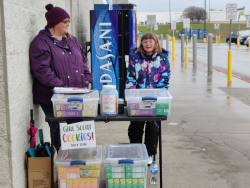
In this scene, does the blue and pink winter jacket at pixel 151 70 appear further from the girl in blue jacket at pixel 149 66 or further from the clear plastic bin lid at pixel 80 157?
the clear plastic bin lid at pixel 80 157

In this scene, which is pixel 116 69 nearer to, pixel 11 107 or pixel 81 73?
pixel 81 73

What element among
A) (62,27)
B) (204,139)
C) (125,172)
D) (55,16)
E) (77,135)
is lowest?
(204,139)

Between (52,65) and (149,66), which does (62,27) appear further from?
(149,66)

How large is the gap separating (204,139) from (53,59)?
9.72ft

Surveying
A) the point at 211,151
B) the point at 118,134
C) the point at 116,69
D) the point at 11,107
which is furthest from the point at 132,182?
the point at 116,69

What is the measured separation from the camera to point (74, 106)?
3.44 metres

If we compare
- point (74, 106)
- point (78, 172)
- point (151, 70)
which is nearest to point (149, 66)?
point (151, 70)

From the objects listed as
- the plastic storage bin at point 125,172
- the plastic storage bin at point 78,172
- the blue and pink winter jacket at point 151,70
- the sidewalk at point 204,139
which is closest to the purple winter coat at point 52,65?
the blue and pink winter jacket at point 151,70

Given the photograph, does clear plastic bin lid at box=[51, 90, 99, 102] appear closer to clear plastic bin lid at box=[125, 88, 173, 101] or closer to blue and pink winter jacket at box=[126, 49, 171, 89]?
clear plastic bin lid at box=[125, 88, 173, 101]

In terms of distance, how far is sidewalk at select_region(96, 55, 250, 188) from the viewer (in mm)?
4164

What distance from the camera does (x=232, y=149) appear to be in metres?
5.17

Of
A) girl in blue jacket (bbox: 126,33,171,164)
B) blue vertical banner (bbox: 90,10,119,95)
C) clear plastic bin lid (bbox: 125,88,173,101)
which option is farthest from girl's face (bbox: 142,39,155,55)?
blue vertical banner (bbox: 90,10,119,95)

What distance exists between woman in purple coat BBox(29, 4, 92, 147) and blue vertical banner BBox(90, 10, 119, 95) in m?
3.25

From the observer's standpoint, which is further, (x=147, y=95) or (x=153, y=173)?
(x=153, y=173)
